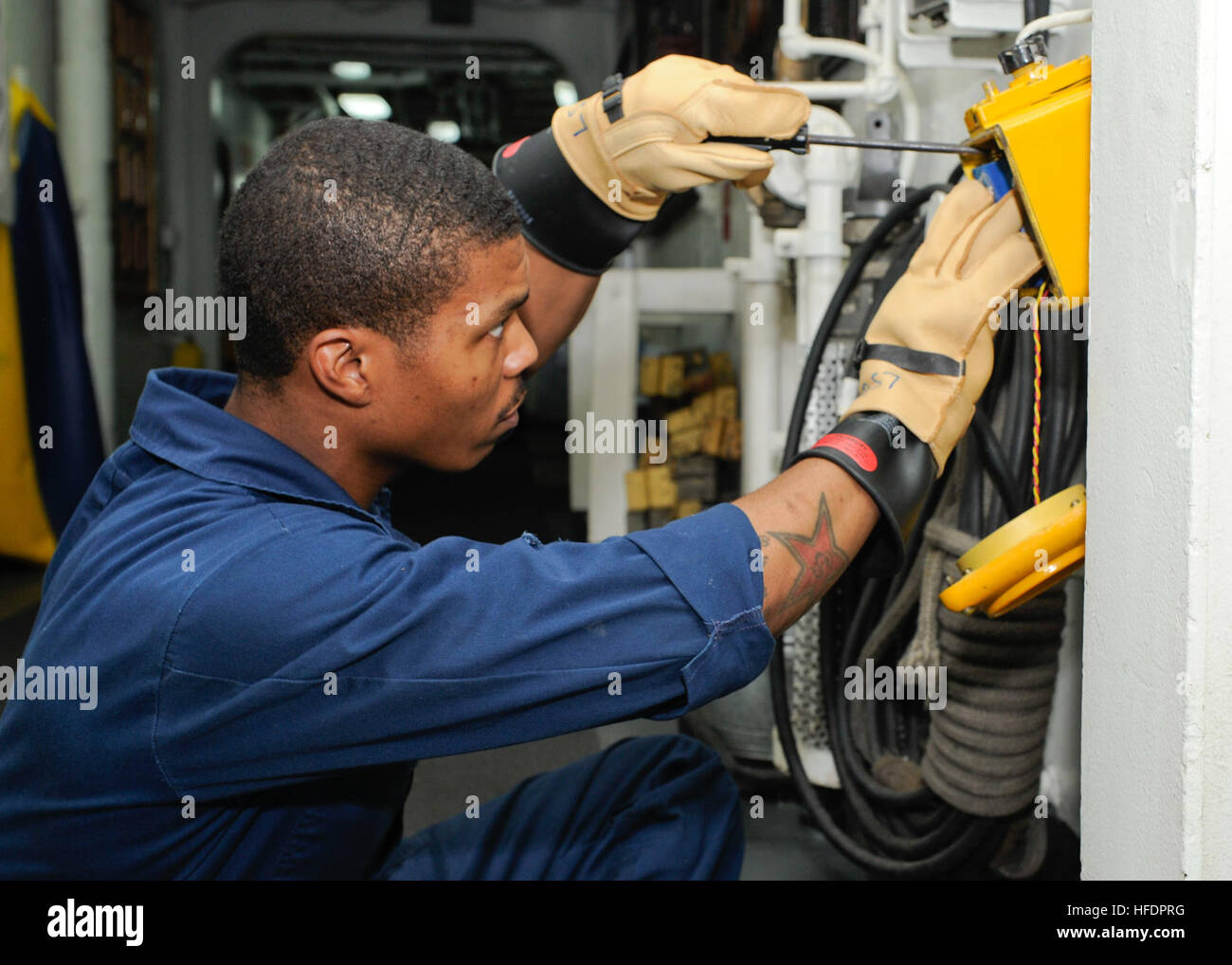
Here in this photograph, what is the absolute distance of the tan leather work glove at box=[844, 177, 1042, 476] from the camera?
109 cm

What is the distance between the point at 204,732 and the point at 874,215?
4.72 feet

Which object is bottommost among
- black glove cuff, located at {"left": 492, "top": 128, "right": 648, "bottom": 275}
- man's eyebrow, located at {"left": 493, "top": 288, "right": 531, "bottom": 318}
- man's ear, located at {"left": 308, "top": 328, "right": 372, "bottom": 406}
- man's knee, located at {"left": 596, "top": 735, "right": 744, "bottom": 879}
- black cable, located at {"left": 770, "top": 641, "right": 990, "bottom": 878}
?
black cable, located at {"left": 770, "top": 641, "right": 990, "bottom": 878}

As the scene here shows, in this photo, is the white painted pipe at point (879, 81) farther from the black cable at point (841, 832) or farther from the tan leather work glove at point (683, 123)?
the black cable at point (841, 832)

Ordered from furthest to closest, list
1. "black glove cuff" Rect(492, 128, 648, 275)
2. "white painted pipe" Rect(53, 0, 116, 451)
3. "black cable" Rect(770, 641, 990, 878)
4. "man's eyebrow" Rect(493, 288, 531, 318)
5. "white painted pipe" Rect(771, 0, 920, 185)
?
"white painted pipe" Rect(53, 0, 116, 451) < "white painted pipe" Rect(771, 0, 920, 185) < "black cable" Rect(770, 641, 990, 878) < "black glove cuff" Rect(492, 128, 648, 275) < "man's eyebrow" Rect(493, 288, 531, 318)

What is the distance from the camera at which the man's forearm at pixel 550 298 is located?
1482 mm

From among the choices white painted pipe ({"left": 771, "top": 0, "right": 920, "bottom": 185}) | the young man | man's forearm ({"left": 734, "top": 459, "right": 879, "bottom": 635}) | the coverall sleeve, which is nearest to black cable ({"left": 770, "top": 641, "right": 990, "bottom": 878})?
the young man

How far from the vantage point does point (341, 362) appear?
39.7 inches

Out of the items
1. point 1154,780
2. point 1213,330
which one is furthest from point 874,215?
point 1154,780

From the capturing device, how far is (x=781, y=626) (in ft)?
3.13

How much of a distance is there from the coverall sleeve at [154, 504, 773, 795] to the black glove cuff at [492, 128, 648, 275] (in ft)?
2.17

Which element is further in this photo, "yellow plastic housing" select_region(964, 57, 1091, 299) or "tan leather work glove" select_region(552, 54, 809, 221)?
"tan leather work glove" select_region(552, 54, 809, 221)

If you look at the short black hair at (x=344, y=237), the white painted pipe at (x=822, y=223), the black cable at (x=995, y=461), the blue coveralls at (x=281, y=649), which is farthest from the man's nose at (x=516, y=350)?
the white painted pipe at (x=822, y=223)

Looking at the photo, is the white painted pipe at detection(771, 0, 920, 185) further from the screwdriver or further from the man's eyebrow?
the man's eyebrow
